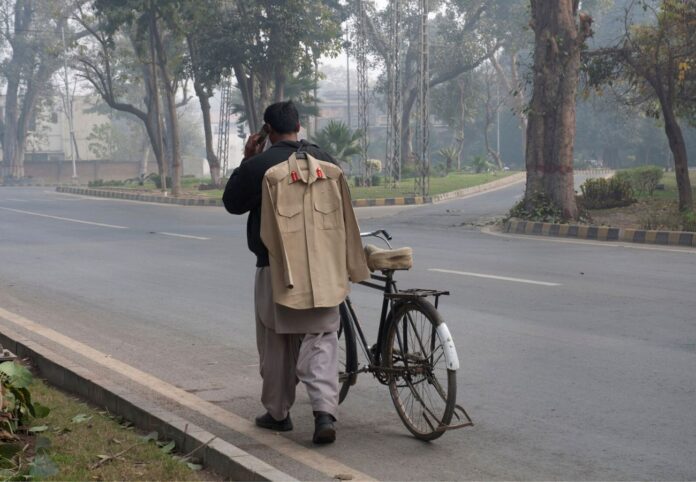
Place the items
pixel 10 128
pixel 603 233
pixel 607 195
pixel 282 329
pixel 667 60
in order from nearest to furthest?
pixel 282 329, pixel 603 233, pixel 667 60, pixel 607 195, pixel 10 128

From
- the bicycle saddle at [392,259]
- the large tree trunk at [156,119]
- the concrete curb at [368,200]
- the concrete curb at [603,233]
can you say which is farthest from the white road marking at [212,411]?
the large tree trunk at [156,119]

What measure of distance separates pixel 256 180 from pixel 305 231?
1.33ft

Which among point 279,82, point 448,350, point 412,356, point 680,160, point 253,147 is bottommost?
point 412,356

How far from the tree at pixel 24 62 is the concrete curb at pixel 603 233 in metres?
56.9

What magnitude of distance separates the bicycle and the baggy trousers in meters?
0.36

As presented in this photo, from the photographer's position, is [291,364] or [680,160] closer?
[291,364]

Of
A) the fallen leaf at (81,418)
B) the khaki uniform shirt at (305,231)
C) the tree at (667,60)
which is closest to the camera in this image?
the khaki uniform shirt at (305,231)

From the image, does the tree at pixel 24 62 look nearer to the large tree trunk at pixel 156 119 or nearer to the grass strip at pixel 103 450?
the large tree trunk at pixel 156 119

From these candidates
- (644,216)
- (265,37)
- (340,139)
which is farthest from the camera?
(340,139)

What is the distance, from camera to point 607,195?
76.2 feet

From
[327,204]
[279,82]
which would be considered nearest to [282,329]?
[327,204]

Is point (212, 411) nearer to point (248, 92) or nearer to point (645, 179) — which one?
point (645, 179)

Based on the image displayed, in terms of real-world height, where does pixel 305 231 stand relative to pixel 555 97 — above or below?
below

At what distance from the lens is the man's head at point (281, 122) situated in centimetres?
559
